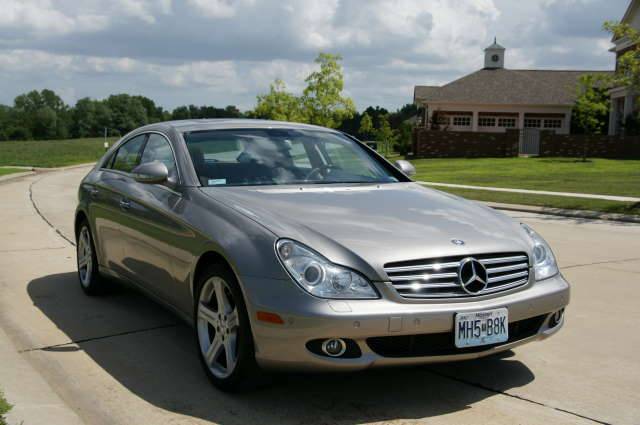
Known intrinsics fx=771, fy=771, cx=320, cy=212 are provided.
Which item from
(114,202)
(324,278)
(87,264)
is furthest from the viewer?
(87,264)

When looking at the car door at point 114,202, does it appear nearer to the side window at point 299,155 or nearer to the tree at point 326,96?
the side window at point 299,155

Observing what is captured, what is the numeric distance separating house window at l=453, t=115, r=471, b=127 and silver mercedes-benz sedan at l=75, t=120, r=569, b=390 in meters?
49.7

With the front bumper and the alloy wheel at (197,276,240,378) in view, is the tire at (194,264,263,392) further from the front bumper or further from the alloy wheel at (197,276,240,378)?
the front bumper

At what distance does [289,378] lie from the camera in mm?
4559

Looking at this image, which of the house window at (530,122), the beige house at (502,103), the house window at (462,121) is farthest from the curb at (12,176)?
the house window at (530,122)

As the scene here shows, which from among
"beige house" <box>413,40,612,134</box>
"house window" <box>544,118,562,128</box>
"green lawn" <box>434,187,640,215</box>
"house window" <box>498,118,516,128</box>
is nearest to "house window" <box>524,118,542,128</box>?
"beige house" <box>413,40,612,134</box>

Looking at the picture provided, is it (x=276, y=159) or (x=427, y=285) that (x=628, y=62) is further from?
(x=427, y=285)

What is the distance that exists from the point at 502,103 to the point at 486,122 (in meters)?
1.94

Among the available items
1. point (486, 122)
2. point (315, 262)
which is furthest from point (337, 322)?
point (486, 122)

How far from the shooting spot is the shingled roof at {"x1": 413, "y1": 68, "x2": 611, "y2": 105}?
173 ft

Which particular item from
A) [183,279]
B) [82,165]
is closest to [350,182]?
[183,279]

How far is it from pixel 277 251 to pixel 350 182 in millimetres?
1604

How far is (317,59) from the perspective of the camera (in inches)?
2007

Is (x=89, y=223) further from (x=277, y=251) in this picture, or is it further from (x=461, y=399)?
(x=461, y=399)
